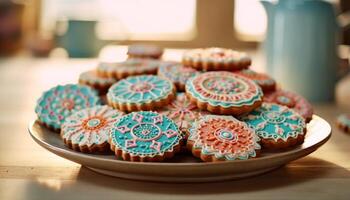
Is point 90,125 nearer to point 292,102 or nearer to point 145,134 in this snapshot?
point 145,134

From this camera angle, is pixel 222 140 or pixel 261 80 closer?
pixel 222 140

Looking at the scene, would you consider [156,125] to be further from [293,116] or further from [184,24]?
[184,24]

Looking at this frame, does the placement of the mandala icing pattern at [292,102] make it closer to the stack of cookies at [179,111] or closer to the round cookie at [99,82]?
the stack of cookies at [179,111]

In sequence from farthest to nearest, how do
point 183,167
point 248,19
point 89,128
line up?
1. point 248,19
2. point 89,128
3. point 183,167

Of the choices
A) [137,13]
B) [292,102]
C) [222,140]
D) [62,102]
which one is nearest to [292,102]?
[292,102]

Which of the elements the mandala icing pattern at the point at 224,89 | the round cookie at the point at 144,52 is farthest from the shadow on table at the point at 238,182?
the round cookie at the point at 144,52

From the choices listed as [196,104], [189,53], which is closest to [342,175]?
[196,104]
